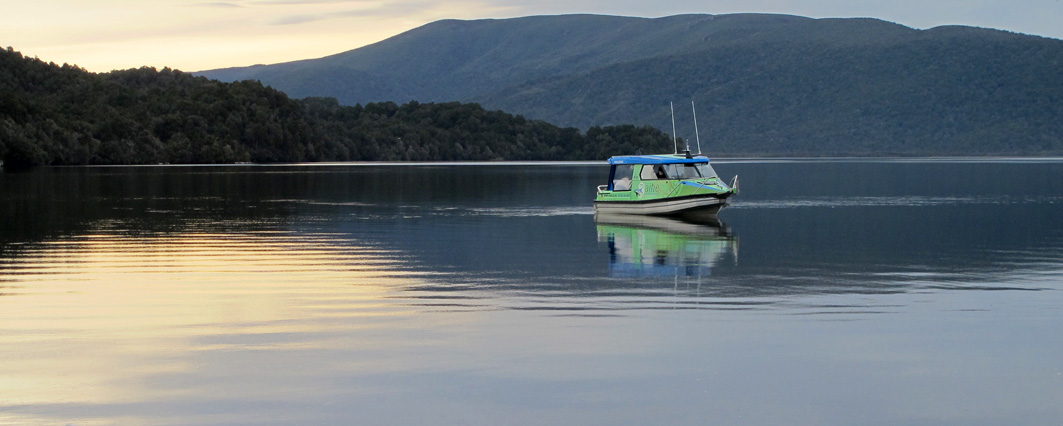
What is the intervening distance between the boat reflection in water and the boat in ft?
1.83

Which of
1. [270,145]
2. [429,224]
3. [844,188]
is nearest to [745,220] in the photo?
[429,224]

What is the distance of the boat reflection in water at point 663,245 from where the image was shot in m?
29.0

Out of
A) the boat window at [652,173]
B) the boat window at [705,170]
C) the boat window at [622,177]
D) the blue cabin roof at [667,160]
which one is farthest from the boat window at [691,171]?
the boat window at [622,177]

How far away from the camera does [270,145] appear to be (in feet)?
633

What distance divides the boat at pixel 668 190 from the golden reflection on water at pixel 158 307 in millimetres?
19064

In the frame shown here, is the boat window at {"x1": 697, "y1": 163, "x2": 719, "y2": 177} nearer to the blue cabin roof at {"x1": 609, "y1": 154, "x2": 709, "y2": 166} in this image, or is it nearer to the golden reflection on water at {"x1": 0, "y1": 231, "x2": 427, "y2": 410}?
the blue cabin roof at {"x1": 609, "y1": 154, "x2": 709, "y2": 166}

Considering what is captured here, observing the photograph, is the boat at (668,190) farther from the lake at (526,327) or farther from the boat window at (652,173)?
the lake at (526,327)

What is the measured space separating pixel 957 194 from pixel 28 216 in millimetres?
51434

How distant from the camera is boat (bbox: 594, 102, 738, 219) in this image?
50656 mm

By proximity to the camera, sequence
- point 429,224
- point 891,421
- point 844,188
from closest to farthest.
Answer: point 891,421 → point 429,224 → point 844,188

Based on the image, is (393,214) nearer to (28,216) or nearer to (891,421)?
(28,216)

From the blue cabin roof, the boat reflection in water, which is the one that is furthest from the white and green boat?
the boat reflection in water

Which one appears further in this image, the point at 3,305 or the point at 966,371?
the point at 3,305

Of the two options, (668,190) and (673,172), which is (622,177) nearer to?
(673,172)
